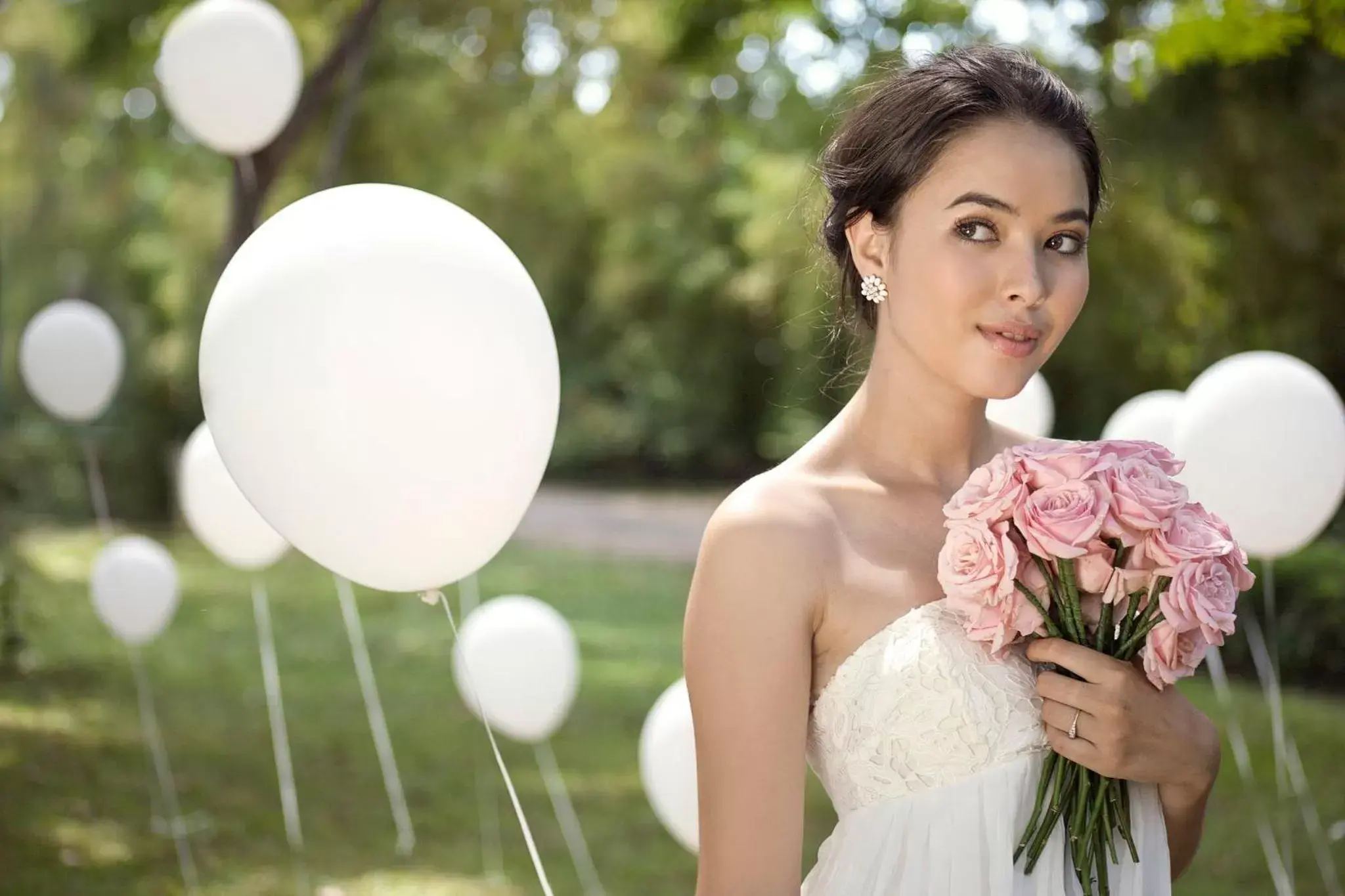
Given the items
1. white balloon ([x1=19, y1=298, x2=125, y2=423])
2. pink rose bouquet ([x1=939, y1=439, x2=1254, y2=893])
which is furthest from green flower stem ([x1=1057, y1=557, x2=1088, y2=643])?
white balloon ([x1=19, y1=298, x2=125, y2=423])

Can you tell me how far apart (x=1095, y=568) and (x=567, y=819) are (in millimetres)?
5741

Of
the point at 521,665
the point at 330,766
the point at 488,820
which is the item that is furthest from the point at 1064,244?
the point at 330,766

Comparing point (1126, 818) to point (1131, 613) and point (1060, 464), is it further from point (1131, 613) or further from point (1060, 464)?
point (1060, 464)

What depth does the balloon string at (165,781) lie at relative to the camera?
243 inches

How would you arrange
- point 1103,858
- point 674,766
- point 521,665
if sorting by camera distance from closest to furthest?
point 1103,858
point 674,766
point 521,665

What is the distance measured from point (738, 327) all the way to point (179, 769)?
16.1m

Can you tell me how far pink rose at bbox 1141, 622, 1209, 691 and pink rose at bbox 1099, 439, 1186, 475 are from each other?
226mm

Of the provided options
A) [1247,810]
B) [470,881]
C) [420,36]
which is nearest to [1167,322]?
[1247,810]

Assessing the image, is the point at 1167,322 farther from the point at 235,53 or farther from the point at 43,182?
the point at 43,182

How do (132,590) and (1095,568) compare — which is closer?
(1095,568)

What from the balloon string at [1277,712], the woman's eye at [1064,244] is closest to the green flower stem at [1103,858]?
the woman's eye at [1064,244]

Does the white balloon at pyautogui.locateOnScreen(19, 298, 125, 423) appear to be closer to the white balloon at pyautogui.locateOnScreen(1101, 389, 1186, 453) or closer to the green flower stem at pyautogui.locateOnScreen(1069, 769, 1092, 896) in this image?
the white balloon at pyautogui.locateOnScreen(1101, 389, 1186, 453)

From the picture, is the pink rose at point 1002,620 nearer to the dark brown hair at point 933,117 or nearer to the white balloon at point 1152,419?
the dark brown hair at point 933,117

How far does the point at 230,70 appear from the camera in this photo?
214 inches
